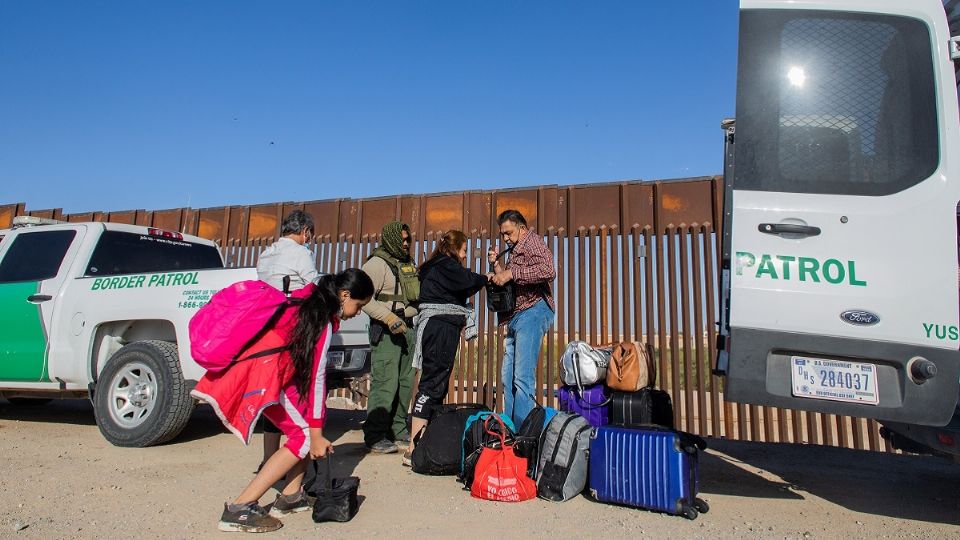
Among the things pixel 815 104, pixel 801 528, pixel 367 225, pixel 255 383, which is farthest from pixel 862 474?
pixel 367 225

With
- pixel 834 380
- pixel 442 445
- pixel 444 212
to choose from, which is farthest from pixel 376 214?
pixel 834 380

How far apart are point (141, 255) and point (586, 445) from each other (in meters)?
4.88

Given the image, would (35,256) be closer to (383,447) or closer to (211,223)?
(211,223)

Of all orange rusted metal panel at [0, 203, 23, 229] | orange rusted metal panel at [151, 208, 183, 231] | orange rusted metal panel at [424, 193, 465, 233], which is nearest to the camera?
orange rusted metal panel at [424, 193, 465, 233]

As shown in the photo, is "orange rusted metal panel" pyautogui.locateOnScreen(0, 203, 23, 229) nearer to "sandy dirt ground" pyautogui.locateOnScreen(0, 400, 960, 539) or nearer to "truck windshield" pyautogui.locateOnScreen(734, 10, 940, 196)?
"sandy dirt ground" pyautogui.locateOnScreen(0, 400, 960, 539)

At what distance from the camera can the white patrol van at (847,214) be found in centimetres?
298

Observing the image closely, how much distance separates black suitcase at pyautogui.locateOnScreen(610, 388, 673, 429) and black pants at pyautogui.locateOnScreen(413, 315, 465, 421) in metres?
1.28

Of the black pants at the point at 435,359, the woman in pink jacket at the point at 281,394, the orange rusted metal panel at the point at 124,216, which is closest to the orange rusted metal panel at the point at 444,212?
the black pants at the point at 435,359

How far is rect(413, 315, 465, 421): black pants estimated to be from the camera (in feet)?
15.5

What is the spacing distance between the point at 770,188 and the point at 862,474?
323 centimetres

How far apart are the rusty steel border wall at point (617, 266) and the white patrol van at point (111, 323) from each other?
6.74ft

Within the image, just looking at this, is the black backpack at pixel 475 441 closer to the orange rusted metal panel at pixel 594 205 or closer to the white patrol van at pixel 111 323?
the white patrol van at pixel 111 323

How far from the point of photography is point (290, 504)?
3.40 m

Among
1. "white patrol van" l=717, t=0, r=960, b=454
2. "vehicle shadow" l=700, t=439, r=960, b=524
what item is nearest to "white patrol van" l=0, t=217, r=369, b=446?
"vehicle shadow" l=700, t=439, r=960, b=524
